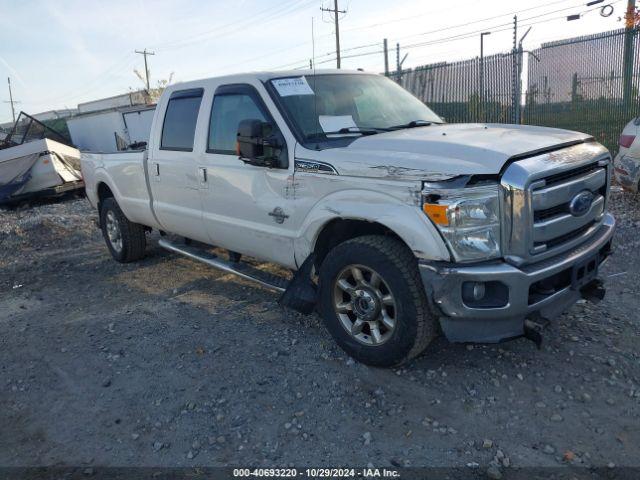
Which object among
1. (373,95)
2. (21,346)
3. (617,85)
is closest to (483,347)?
(373,95)

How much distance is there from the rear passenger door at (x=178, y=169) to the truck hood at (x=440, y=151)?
1.77 meters

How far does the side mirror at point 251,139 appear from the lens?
12.4 feet

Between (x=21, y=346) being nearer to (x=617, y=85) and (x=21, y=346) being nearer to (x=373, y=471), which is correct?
(x=373, y=471)

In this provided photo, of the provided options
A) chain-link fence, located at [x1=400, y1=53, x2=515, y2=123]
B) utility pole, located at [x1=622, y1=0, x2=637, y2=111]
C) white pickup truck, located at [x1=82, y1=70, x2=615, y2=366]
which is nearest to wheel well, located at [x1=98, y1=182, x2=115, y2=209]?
white pickup truck, located at [x1=82, y1=70, x2=615, y2=366]

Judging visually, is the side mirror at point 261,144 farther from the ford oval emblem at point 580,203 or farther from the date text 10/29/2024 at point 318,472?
the date text 10/29/2024 at point 318,472

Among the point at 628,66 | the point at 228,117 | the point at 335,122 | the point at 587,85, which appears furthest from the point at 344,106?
the point at 587,85

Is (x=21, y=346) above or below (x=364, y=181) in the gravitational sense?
below

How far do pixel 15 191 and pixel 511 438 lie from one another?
1234 centimetres

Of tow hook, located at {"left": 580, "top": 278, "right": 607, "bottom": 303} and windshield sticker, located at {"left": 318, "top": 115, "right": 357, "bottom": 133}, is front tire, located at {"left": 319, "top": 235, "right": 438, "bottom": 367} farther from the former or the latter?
tow hook, located at {"left": 580, "top": 278, "right": 607, "bottom": 303}

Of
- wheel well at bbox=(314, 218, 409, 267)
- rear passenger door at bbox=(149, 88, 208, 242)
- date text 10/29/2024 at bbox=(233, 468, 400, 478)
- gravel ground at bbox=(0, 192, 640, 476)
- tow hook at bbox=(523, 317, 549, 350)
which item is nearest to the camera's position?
date text 10/29/2024 at bbox=(233, 468, 400, 478)

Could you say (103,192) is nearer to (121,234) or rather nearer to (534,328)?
(121,234)

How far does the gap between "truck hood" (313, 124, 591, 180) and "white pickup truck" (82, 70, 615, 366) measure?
12mm

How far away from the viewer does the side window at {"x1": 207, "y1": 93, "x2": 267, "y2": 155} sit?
434 cm

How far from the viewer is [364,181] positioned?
336 centimetres
